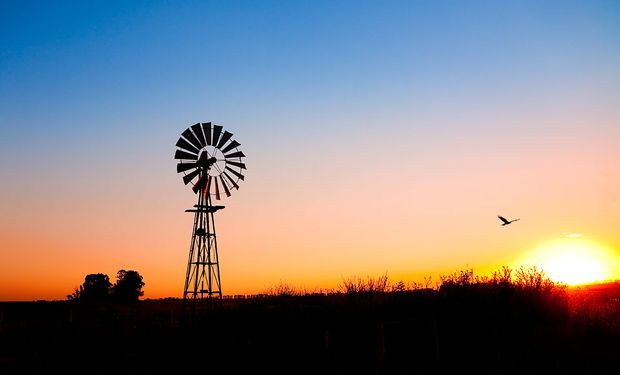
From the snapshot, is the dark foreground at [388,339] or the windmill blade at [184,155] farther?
the windmill blade at [184,155]

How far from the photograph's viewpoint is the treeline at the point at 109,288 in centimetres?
8369

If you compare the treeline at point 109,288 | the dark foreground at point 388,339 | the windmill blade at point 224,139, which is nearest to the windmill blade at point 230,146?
the windmill blade at point 224,139

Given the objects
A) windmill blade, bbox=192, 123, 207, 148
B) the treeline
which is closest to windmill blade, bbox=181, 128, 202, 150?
windmill blade, bbox=192, 123, 207, 148

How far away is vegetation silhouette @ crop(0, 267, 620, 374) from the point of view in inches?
609

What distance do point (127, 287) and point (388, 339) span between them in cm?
7655

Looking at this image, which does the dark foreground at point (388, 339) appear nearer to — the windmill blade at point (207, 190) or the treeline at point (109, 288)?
Answer: the windmill blade at point (207, 190)

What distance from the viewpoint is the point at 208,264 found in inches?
1062

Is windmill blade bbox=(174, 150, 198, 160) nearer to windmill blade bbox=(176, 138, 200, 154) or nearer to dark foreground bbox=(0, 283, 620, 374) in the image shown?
windmill blade bbox=(176, 138, 200, 154)

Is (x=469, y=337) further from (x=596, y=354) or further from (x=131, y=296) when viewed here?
(x=131, y=296)

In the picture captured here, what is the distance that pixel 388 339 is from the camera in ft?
55.0

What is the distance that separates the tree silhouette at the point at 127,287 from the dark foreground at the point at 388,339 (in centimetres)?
6218

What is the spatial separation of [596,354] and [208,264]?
18.2 metres

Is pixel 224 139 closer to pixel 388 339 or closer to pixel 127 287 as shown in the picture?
pixel 388 339

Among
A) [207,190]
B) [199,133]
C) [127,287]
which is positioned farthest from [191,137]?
[127,287]
